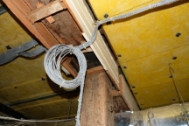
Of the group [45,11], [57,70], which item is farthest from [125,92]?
[45,11]

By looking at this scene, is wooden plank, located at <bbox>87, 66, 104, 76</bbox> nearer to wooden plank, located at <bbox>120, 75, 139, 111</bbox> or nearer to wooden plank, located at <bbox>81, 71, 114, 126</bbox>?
wooden plank, located at <bbox>81, 71, 114, 126</bbox>

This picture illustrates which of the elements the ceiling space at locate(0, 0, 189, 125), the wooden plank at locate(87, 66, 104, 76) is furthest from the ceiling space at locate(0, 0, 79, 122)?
the wooden plank at locate(87, 66, 104, 76)

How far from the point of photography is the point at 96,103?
95 centimetres

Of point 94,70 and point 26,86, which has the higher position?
point 26,86

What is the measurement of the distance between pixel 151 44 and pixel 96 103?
746mm

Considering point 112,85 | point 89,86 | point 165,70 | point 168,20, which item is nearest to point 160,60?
point 165,70

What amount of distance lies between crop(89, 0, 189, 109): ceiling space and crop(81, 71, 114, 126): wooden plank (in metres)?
0.40

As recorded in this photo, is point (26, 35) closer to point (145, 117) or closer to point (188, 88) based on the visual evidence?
point (145, 117)

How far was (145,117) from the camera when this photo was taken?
1.16 m

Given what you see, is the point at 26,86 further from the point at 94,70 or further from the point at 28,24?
the point at 28,24

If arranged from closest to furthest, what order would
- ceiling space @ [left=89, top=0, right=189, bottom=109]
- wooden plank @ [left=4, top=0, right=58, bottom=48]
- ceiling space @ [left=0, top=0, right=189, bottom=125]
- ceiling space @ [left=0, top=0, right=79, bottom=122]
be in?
wooden plank @ [left=4, top=0, right=58, bottom=48]
ceiling space @ [left=0, top=0, right=189, bottom=125]
ceiling space @ [left=89, top=0, right=189, bottom=109]
ceiling space @ [left=0, top=0, right=79, bottom=122]

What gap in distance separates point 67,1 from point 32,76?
1284mm

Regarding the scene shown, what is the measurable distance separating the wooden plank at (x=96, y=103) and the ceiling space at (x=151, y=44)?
0.40 m

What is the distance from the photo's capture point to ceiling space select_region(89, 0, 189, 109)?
1076mm
